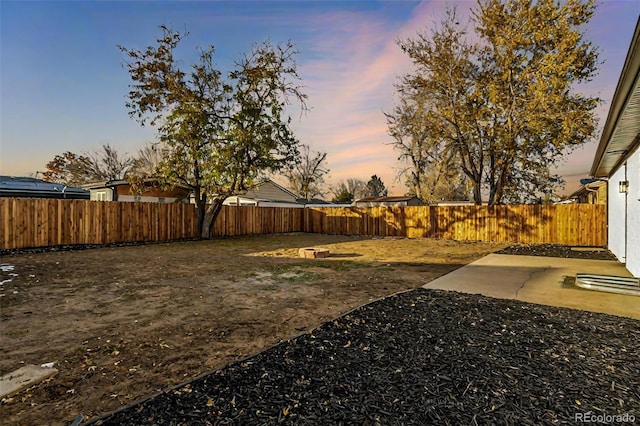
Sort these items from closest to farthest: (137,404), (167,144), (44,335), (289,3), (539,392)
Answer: (137,404) < (539,392) < (44,335) < (289,3) < (167,144)

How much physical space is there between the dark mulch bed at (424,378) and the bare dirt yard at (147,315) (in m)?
0.35

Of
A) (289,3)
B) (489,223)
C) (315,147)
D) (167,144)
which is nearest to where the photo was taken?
(289,3)

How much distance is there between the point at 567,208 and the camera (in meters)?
11.4

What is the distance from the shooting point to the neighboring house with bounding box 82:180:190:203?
15133mm

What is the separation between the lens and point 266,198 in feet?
76.1

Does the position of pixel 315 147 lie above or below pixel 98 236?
above

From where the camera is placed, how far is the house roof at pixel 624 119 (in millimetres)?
2581

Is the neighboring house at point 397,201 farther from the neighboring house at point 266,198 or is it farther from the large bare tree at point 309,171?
the large bare tree at point 309,171

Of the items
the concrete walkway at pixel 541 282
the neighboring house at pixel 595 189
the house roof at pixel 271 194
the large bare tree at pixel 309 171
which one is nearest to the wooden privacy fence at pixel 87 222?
the house roof at pixel 271 194

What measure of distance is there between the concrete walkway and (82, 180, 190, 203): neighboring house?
12.9 metres

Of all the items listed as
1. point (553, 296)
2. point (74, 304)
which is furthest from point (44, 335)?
point (553, 296)

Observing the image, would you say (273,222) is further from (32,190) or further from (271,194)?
(32,190)

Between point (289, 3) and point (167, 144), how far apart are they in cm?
740

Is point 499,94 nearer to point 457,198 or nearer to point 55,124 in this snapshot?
point 55,124
